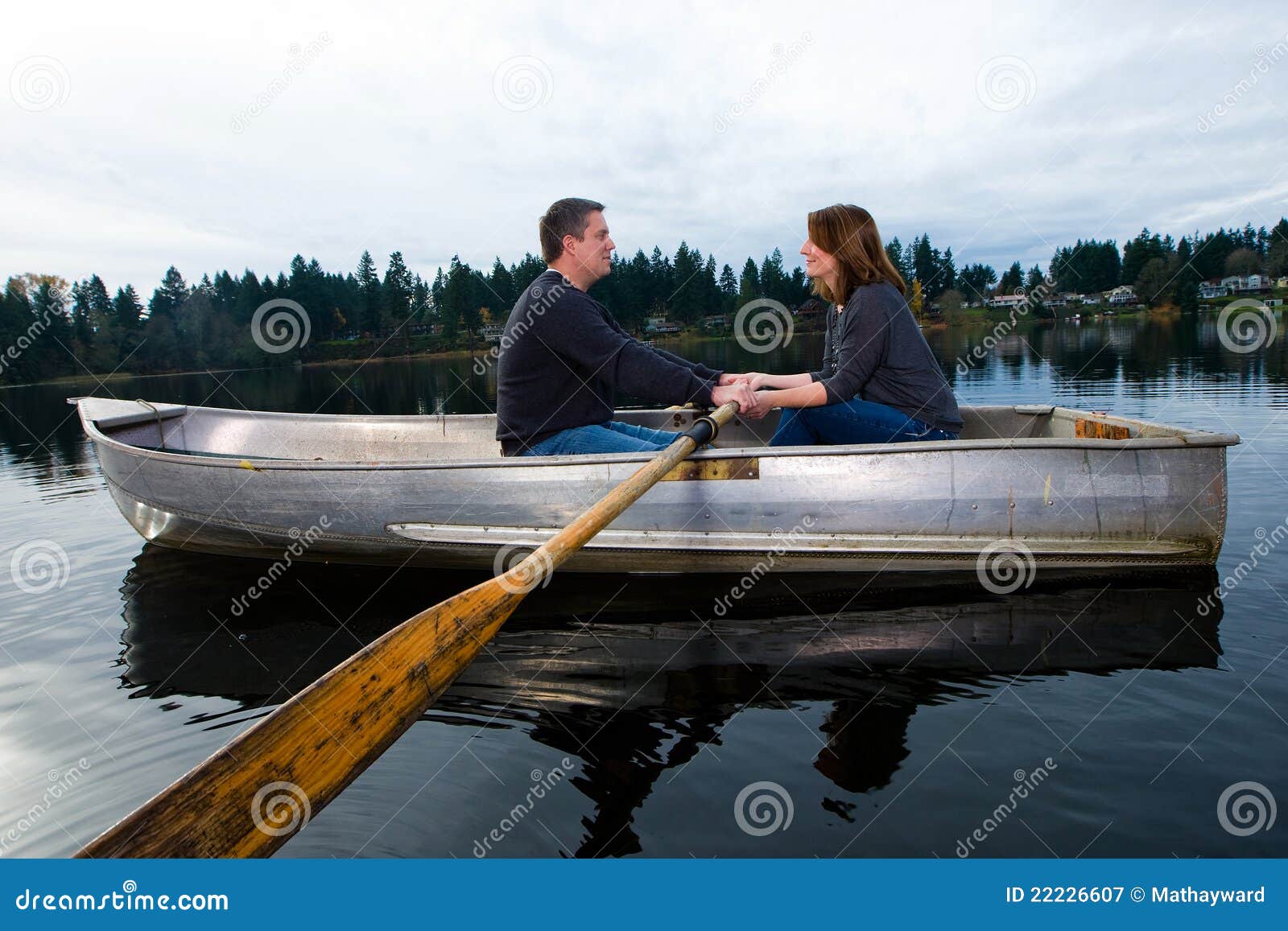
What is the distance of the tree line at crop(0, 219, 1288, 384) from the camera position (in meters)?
64.5

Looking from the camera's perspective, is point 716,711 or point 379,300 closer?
point 716,711

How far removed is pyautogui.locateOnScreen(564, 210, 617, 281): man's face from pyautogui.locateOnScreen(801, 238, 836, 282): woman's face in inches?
50.5

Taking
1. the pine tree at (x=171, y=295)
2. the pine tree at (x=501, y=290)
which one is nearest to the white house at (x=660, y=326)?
the pine tree at (x=501, y=290)

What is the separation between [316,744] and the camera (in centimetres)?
226

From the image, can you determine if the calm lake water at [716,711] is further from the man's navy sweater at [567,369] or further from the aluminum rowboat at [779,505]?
the man's navy sweater at [567,369]

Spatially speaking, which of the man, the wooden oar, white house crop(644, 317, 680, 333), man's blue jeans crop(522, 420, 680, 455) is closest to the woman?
the man

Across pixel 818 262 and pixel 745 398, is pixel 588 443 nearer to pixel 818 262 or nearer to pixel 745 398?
pixel 745 398

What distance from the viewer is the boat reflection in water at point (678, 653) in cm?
337

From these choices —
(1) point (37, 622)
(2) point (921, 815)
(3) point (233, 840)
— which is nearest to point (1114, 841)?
(2) point (921, 815)

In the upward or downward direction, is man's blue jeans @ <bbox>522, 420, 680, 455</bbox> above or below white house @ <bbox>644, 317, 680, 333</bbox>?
below

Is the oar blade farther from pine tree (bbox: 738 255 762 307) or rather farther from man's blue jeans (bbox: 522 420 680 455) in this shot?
pine tree (bbox: 738 255 762 307)

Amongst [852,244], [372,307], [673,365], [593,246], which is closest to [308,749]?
[673,365]

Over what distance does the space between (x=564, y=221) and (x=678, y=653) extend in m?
2.83

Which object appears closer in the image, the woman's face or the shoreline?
the woman's face
